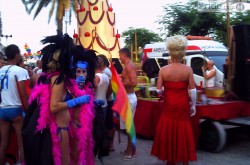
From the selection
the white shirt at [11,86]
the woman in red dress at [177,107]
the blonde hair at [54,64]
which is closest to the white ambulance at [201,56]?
the woman in red dress at [177,107]

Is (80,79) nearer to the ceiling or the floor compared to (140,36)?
nearer to the floor

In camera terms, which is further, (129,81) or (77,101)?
(129,81)

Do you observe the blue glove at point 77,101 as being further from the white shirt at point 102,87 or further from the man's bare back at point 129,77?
the man's bare back at point 129,77

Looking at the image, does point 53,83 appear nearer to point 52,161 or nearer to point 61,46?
point 61,46

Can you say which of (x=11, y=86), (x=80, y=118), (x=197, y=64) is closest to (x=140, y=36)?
(x=197, y=64)

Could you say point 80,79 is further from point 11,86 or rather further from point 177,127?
point 177,127

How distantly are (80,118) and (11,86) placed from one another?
1.47 m

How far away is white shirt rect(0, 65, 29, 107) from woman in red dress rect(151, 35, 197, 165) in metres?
1.85

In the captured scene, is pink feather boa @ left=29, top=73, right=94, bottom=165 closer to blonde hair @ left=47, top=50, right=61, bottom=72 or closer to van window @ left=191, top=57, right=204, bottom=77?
blonde hair @ left=47, top=50, right=61, bottom=72

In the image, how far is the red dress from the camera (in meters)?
4.69

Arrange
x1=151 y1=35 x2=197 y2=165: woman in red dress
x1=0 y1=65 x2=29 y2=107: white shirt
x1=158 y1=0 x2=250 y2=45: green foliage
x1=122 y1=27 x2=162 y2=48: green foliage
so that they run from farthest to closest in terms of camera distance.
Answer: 1. x1=122 y1=27 x2=162 y2=48: green foliage
2. x1=158 y1=0 x2=250 y2=45: green foliage
3. x1=151 y1=35 x2=197 y2=165: woman in red dress
4. x1=0 y1=65 x2=29 y2=107: white shirt

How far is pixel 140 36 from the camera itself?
49094 mm

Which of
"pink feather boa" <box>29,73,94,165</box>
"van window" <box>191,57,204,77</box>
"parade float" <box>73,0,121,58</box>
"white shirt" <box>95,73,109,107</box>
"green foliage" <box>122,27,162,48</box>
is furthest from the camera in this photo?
"green foliage" <box>122,27,162,48</box>

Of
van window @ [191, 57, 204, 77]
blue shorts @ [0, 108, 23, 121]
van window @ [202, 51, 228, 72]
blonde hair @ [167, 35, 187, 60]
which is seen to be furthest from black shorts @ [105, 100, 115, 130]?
van window @ [191, 57, 204, 77]
